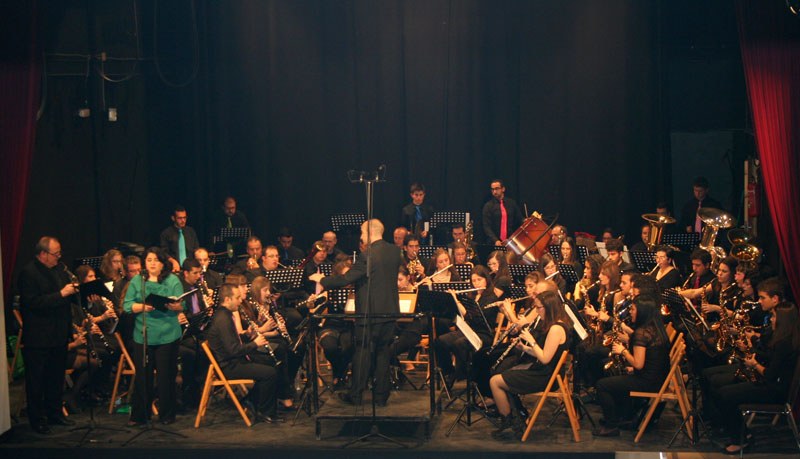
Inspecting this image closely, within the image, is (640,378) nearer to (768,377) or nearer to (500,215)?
(768,377)

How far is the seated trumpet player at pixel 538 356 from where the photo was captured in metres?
7.27

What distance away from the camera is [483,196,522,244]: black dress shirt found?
1203cm

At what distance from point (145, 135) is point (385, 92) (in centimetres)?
365

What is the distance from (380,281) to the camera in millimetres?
7965

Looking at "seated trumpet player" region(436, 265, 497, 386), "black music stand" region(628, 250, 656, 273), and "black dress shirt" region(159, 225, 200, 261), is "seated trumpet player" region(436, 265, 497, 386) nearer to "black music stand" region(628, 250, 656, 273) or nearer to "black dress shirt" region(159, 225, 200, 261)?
"black music stand" region(628, 250, 656, 273)

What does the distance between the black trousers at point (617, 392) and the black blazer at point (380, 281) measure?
6.43 feet

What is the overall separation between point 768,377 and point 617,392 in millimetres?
1202

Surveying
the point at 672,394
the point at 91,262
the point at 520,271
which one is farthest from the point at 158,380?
the point at 672,394

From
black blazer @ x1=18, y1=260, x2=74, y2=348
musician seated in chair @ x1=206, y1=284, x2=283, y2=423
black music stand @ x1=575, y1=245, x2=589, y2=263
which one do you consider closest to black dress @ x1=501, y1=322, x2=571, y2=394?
musician seated in chair @ x1=206, y1=284, x2=283, y2=423

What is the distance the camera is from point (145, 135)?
12.8 metres

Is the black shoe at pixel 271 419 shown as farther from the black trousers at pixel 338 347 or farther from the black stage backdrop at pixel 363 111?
the black stage backdrop at pixel 363 111

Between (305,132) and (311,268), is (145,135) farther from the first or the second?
(311,268)

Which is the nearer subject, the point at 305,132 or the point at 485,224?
the point at 485,224

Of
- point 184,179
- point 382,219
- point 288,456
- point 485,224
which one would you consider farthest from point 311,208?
point 288,456
